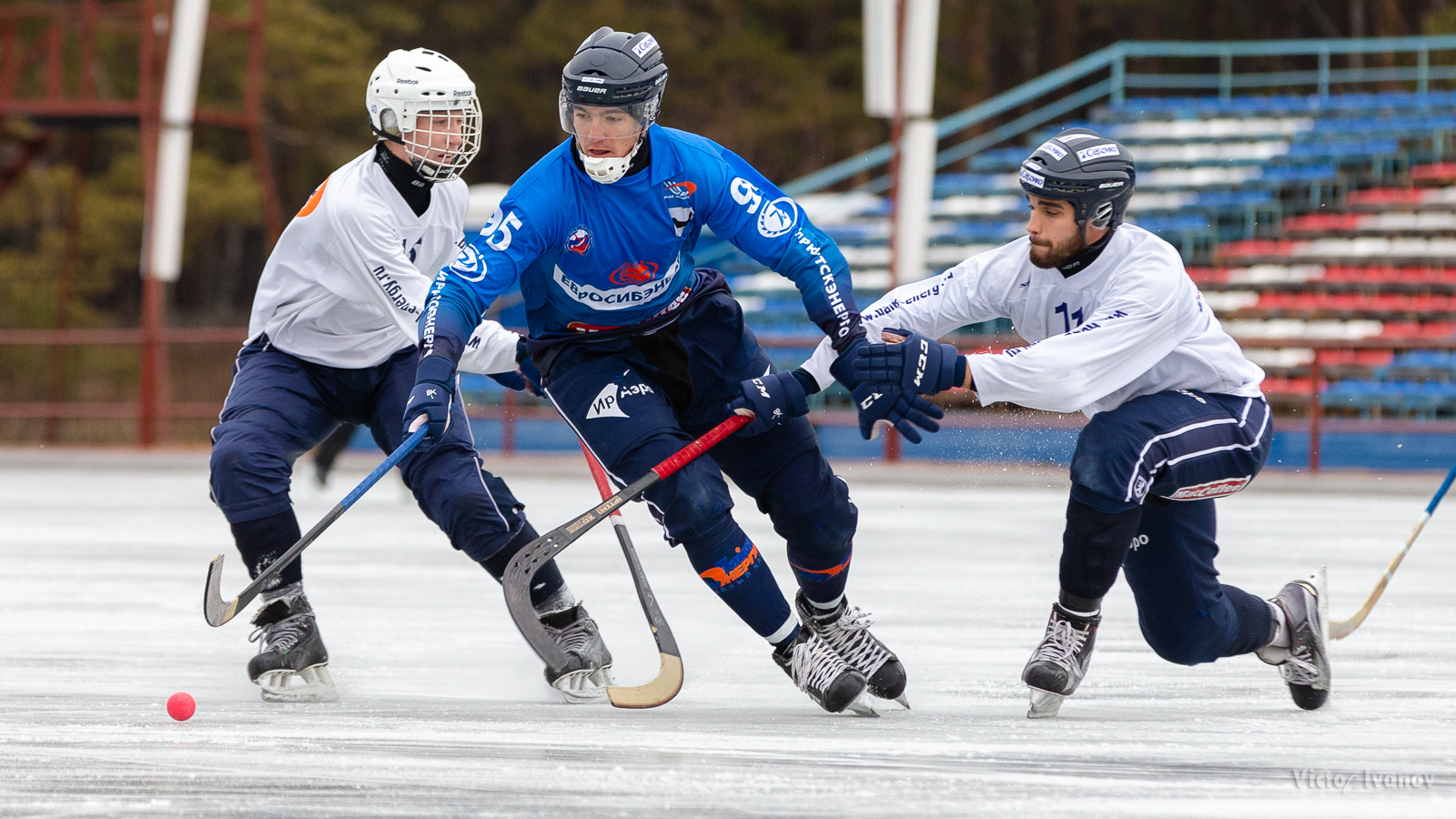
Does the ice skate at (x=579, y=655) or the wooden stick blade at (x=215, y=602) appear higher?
the wooden stick blade at (x=215, y=602)

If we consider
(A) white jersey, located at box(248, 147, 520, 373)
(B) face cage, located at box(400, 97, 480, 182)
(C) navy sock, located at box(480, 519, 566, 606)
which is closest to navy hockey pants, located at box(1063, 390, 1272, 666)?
(C) navy sock, located at box(480, 519, 566, 606)

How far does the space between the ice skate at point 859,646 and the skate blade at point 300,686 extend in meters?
1.27

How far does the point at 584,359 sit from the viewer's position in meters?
4.51

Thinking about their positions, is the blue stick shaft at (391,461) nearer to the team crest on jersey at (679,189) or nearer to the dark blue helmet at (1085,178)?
the team crest on jersey at (679,189)

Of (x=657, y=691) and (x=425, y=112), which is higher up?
(x=425, y=112)

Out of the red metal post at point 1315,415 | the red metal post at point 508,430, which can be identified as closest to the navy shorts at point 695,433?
the red metal post at point 1315,415

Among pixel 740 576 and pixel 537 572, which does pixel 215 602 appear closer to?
pixel 537 572

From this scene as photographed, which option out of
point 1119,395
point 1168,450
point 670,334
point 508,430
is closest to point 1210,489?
point 1168,450

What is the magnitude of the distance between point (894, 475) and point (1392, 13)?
1794 cm

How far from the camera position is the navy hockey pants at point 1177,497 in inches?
162

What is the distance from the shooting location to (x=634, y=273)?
4359 millimetres

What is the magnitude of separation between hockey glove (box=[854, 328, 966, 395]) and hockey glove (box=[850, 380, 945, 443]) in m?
0.02

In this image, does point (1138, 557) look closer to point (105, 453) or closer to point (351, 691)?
point (351, 691)

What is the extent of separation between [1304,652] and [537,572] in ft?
6.72
